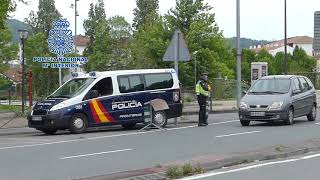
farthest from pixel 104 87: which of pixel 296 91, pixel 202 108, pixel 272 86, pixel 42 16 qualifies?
pixel 42 16

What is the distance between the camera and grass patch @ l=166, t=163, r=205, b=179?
32.4ft

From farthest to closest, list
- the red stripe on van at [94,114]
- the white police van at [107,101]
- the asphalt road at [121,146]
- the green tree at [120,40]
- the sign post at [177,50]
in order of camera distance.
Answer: the green tree at [120,40] → the sign post at [177,50] → the red stripe on van at [94,114] → the white police van at [107,101] → the asphalt road at [121,146]

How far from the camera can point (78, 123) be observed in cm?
1941

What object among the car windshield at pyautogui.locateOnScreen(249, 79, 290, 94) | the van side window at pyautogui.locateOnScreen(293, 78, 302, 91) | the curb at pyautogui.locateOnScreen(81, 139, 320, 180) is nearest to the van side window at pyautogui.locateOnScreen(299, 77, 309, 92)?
the van side window at pyautogui.locateOnScreen(293, 78, 302, 91)

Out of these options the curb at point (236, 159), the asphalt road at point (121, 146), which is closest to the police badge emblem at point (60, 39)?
the asphalt road at point (121, 146)

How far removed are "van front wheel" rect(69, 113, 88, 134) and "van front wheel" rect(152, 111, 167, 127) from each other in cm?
229

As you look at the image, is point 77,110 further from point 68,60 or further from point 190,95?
point 190,95

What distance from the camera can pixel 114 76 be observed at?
20.1m

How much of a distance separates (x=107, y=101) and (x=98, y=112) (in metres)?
0.45

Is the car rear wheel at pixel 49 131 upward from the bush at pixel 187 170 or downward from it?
downward

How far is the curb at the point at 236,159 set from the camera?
9.82 m

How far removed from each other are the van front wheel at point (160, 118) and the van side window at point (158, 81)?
85cm

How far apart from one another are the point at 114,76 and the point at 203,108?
310 cm

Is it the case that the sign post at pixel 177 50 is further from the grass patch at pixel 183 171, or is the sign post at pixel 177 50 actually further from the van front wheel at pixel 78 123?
the grass patch at pixel 183 171
